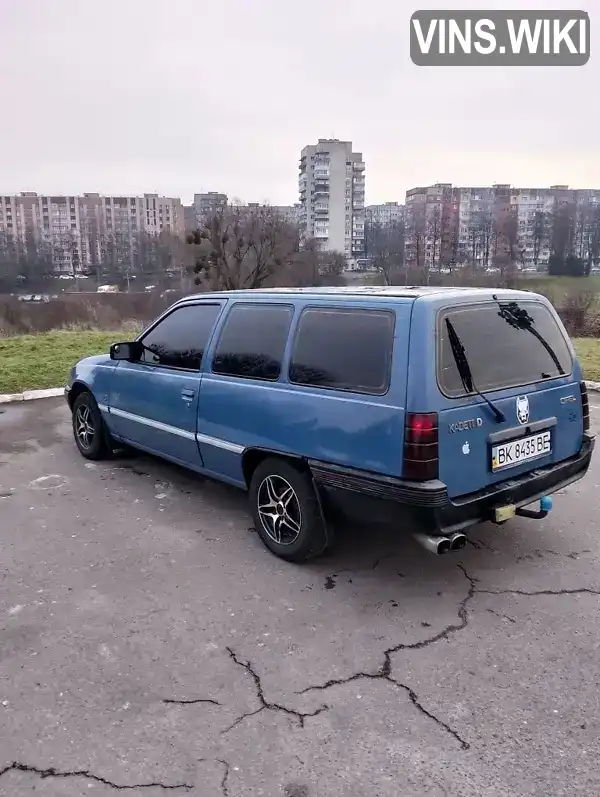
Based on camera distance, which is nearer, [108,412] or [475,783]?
[475,783]

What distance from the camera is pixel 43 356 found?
12.1m

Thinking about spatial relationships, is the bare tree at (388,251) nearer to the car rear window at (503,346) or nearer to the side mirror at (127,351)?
the side mirror at (127,351)

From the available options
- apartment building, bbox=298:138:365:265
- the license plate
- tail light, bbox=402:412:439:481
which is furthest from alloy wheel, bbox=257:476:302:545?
apartment building, bbox=298:138:365:265

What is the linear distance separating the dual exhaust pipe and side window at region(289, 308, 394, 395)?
83 centimetres

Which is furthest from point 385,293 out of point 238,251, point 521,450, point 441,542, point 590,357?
point 238,251

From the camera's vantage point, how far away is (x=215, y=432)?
446 cm

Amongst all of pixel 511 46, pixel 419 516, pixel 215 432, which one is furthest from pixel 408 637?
pixel 511 46

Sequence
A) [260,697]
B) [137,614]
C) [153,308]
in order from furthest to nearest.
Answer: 1. [153,308]
2. [137,614]
3. [260,697]

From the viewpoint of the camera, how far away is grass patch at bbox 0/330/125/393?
33.2 feet

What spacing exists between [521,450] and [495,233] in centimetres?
7387

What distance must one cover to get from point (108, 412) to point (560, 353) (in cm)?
406

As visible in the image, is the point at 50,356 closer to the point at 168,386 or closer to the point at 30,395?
the point at 30,395

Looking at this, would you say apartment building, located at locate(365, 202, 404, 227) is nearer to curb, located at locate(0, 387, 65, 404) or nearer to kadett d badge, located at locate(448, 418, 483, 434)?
curb, located at locate(0, 387, 65, 404)

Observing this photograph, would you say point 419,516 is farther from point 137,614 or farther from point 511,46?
point 511,46
